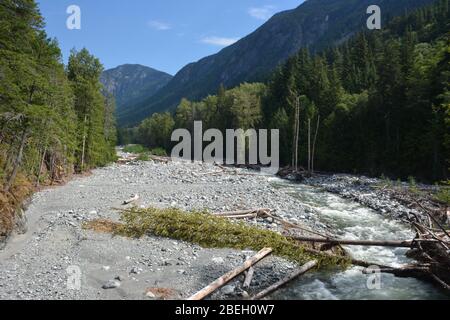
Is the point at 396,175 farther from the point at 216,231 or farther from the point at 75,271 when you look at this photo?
the point at 75,271

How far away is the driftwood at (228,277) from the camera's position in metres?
9.03

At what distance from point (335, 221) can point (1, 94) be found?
16628 mm

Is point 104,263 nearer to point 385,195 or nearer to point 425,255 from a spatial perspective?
point 425,255

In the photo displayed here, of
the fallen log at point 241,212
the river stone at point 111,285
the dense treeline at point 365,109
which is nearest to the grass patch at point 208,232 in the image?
the fallen log at point 241,212

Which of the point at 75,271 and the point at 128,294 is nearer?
the point at 128,294

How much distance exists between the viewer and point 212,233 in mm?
13477

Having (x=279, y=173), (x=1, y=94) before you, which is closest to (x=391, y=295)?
(x=1, y=94)

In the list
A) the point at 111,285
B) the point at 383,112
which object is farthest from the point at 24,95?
the point at 383,112

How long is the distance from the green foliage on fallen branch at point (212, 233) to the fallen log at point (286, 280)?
42 centimetres

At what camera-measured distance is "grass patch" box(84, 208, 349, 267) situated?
38.5 feet

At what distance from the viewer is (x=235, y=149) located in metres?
65.0

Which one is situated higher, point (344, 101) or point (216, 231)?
point (344, 101)

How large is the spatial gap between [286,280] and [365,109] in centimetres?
3806

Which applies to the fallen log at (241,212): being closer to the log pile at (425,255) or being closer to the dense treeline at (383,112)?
the log pile at (425,255)
